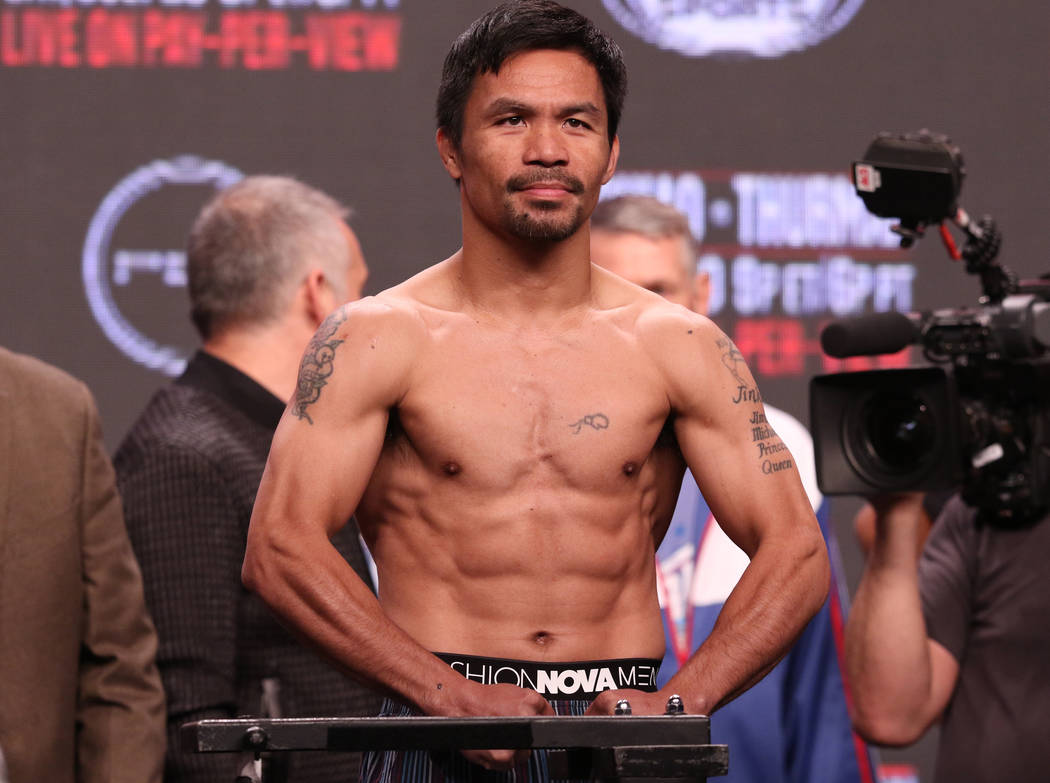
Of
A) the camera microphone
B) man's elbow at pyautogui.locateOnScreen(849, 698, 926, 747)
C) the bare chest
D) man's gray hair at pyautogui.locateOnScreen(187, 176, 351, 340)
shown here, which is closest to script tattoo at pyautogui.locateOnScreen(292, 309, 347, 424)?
the bare chest

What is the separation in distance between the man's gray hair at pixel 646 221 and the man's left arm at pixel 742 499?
96cm

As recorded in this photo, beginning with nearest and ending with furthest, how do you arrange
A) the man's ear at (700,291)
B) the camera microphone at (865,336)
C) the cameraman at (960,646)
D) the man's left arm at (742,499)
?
the man's left arm at (742,499) → the camera microphone at (865,336) → the cameraman at (960,646) → the man's ear at (700,291)

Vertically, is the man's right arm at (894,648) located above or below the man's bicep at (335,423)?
below

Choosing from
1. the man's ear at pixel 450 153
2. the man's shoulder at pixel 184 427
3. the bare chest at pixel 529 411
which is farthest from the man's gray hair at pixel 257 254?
the bare chest at pixel 529 411

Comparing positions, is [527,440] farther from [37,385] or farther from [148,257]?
[148,257]

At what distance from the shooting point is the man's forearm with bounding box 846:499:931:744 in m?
2.51

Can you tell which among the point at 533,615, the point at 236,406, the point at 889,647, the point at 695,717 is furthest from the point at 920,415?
the point at 236,406

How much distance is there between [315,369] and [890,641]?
117 centimetres

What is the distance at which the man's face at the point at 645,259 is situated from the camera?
3002 millimetres

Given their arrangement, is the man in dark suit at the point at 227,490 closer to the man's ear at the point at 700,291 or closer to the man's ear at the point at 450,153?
the man's ear at the point at 700,291

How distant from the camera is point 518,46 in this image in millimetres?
1999

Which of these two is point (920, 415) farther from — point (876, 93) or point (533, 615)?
point (876, 93)

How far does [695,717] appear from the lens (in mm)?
1526

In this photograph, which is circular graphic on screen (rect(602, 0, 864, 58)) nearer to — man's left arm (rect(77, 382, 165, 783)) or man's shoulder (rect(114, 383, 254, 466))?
man's shoulder (rect(114, 383, 254, 466))
